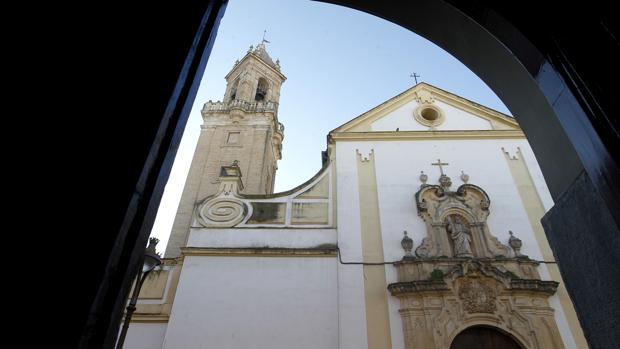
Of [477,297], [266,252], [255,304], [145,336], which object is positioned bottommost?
[145,336]

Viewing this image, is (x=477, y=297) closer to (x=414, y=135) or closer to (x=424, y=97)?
(x=414, y=135)

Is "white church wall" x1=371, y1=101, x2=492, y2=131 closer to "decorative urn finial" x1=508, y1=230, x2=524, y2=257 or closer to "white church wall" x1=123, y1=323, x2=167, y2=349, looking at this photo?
"decorative urn finial" x1=508, y1=230, x2=524, y2=257

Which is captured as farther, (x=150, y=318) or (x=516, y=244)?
(x=516, y=244)

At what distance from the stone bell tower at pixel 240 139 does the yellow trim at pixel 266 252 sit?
4.18 metres

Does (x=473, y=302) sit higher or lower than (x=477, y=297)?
lower

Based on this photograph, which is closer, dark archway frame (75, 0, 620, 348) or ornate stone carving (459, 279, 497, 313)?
dark archway frame (75, 0, 620, 348)

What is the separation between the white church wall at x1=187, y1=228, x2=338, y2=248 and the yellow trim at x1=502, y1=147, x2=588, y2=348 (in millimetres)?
4908

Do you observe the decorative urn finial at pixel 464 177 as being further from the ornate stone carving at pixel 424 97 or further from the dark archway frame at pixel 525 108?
the dark archway frame at pixel 525 108

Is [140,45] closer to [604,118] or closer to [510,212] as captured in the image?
[604,118]

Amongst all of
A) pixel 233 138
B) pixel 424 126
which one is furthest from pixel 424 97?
pixel 233 138

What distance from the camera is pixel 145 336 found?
25.5 feet

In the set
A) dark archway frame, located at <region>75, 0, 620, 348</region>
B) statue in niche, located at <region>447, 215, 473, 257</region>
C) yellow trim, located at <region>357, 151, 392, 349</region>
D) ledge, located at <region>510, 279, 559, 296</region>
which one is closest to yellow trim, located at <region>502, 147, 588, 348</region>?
ledge, located at <region>510, 279, 559, 296</region>

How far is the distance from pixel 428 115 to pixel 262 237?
6776 millimetres

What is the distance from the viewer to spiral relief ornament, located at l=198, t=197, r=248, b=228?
9.11 meters
